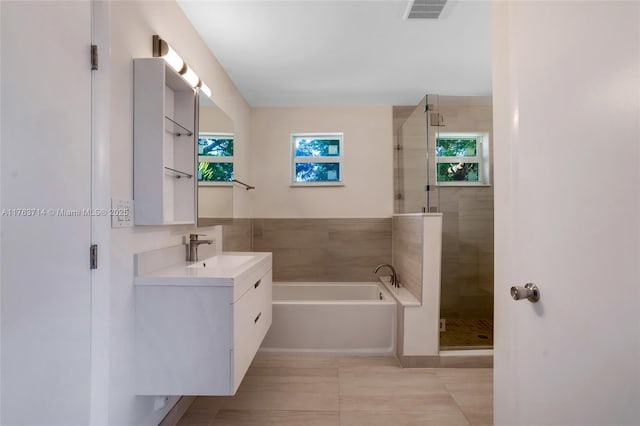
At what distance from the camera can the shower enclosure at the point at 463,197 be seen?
9.31 feet

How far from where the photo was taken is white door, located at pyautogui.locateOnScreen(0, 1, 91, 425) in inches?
38.4

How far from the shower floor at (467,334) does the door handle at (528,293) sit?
6.29ft

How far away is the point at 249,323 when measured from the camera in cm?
173

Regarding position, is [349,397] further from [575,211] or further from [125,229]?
[575,211]

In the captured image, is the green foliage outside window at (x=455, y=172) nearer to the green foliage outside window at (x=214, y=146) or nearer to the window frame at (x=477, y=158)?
the window frame at (x=477, y=158)

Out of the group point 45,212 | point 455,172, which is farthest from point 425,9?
point 45,212

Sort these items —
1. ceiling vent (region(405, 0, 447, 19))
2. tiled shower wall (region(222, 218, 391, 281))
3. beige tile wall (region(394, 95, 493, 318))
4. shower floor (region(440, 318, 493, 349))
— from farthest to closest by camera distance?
tiled shower wall (region(222, 218, 391, 281)) < beige tile wall (region(394, 95, 493, 318)) < shower floor (region(440, 318, 493, 349)) < ceiling vent (region(405, 0, 447, 19))

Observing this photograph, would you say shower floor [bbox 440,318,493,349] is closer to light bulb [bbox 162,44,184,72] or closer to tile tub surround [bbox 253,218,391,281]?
tile tub surround [bbox 253,218,391,281]

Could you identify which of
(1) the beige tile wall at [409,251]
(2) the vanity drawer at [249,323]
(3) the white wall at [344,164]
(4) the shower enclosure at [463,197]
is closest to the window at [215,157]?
(2) the vanity drawer at [249,323]

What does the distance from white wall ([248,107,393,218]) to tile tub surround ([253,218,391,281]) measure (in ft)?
0.36

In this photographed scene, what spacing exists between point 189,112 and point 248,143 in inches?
71.0

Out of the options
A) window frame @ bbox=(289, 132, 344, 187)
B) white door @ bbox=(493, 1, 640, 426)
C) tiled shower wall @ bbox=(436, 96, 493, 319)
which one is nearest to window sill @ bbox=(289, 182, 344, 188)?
window frame @ bbox=(289, 132, 344, 187)

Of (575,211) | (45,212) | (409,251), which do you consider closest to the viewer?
(575,211)

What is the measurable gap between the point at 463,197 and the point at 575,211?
2.27 meters
